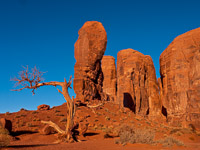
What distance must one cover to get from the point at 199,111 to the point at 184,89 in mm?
5257

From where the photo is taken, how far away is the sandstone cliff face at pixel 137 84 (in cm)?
4209

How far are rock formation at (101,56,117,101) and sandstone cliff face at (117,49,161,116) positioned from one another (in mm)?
7267

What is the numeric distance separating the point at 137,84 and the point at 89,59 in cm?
1897

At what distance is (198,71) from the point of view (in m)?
29.8

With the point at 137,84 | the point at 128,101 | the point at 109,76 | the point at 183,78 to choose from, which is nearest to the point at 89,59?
the point at 183,78

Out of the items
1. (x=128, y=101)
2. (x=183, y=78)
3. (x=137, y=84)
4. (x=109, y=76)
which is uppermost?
(x=109, y=76)

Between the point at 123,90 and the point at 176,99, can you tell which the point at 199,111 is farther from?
the point at 123,90

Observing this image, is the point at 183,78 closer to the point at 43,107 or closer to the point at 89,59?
the point at 89,59

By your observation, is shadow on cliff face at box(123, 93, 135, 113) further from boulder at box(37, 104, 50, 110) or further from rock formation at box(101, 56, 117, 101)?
boulder at box(37, 104, 50, 110)

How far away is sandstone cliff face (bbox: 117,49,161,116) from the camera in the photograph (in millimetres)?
42094

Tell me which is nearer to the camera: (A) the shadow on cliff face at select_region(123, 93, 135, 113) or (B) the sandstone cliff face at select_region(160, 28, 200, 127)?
(B) the sandstone cliff face at select_region(160, 28, 200, 127)

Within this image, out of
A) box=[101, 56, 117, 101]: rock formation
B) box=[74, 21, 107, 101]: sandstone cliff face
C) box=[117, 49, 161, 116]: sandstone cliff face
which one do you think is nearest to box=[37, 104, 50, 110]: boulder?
box=[74, 21, 107, 101]: sandstone cliff face

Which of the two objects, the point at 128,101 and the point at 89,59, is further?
the point at 128,101

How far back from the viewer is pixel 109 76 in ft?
176
